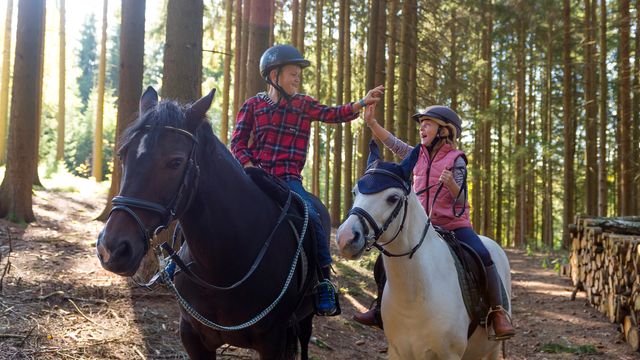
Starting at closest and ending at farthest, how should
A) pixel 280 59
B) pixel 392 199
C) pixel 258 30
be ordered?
pixel 392 199 → pixel 280 59 → pixel 258 30

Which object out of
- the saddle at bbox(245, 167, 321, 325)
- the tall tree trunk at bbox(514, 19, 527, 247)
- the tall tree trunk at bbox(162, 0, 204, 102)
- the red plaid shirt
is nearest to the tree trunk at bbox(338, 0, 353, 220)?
the tall tree trunk at bbox(514, 19, 527, 247)

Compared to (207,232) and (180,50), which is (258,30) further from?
(207,232)

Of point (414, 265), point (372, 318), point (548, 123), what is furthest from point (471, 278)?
point (548, 123)

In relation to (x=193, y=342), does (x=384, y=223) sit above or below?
above

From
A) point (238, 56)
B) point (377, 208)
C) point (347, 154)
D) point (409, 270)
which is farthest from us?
A: point (347, 154)

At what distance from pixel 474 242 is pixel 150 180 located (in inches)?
121

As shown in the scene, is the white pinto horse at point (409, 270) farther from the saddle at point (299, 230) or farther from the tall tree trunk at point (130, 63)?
the tall tree trunk at point (130, 63)

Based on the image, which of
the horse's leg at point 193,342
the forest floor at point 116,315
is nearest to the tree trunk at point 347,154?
the forest floor at point 116,315

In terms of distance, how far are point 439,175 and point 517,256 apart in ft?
55.2

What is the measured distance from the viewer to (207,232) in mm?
3277

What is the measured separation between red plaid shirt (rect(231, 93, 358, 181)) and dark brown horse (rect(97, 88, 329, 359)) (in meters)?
0.59

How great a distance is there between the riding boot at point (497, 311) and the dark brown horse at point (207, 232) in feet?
5.47

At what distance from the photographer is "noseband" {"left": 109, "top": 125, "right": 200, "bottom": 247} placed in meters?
2.70

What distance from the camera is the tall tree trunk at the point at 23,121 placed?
10359 millimetres
